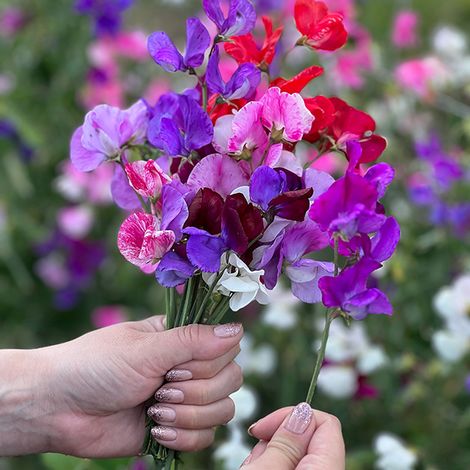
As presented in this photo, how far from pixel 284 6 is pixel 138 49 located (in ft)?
1.36

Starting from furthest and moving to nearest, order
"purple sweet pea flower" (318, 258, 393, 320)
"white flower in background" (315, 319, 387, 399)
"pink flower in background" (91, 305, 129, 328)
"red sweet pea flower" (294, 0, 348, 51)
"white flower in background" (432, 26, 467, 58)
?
1. "white flower in background" (432, 26, 467, 58)
2. "pink flower in background" (91, 305, 129, 328)
3. "white flower in background" (315, 319, 387, 399)
4. "red sweet pea flower" (294, 0, 348, 51)
5. "purple sweet pea flower" (318, 258, 393, 320)

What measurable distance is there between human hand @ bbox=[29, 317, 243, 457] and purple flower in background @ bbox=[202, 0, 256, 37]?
31 cm

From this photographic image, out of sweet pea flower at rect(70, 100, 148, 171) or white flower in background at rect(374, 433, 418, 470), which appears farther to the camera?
white flower in background at rect(374, 433, 418, 470)

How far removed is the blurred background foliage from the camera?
69.7 inches

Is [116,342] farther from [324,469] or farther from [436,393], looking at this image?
[436,393]

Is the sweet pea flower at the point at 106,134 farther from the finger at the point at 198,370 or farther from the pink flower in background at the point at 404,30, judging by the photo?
the pink flower in background at the point at 404,30

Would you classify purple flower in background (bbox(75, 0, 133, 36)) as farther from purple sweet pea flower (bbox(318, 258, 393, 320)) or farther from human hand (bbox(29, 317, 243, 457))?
purple sweet pea flower (bbox(318, 258, 393, 320))

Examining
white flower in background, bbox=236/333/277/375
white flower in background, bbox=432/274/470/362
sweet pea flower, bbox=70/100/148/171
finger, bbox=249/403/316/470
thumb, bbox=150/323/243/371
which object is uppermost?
sweet pea flower, bbox=70/100/148/171

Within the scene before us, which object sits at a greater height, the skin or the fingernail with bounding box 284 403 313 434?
the fingernail with bounding box 284 403 313 434

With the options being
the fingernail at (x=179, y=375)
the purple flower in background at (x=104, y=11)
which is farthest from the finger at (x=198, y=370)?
the purple flower in background at (x=104, y=11)

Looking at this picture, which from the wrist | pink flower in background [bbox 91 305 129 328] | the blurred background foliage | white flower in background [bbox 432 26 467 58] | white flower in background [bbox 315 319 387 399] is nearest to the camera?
the wrist

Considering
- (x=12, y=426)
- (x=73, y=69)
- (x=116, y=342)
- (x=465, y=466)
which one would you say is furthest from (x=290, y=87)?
(x=73, y=69)

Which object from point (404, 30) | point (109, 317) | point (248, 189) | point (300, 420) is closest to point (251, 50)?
point (248, 189)

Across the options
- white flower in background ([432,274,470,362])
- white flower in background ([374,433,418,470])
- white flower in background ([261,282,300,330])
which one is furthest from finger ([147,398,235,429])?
white flower in background ([261,282,300,330])
